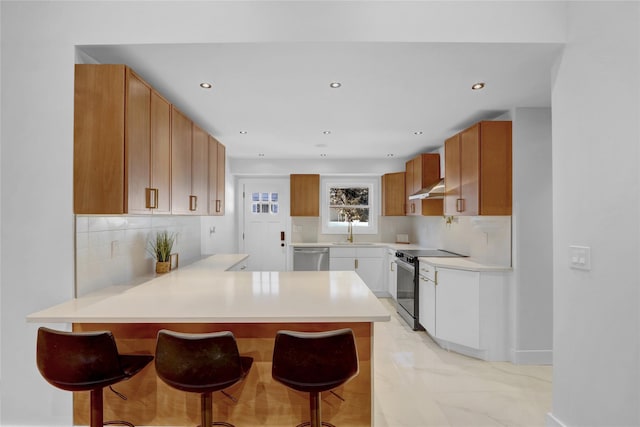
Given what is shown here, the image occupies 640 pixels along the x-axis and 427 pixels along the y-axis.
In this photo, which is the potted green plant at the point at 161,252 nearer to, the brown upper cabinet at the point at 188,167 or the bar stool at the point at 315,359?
the brown upper cabinet at the point at 188,167

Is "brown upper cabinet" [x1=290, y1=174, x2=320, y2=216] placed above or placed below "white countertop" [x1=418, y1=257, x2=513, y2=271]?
above

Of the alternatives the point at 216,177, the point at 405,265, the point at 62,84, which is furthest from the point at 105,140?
the point at 405,265

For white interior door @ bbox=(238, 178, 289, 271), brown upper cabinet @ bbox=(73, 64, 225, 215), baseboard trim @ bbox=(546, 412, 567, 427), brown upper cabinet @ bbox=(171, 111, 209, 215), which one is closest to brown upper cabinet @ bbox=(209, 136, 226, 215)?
brown upper cabinet @ bbox=(171, 111, 209, 215)

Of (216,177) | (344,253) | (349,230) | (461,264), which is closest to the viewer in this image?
(461,264)

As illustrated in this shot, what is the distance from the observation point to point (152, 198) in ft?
7.27

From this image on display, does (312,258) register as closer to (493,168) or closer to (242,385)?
(493,168)

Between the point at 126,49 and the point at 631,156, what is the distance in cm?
274

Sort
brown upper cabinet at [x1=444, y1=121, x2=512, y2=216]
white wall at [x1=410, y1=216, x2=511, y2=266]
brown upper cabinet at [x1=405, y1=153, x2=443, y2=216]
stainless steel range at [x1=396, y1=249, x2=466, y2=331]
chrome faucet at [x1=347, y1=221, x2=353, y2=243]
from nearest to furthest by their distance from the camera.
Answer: brown upper cabinet at [x1=444, y1=121, x2=512, y2=216]
white wall at [x1=410, y1=216, x2=511, y2=266]
stainless steel range at [x1=396, y1=249, x2=466, y2=331]
brown upper cabinet at [x1=405, y1=153, x2=443, y2=216]
chrome faucet at [x1=347, y1=221, x2=353, y2=243]

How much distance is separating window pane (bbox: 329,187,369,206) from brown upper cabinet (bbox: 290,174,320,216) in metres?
0.59

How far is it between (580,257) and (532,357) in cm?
175

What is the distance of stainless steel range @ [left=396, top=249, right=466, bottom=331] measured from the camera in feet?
13.2

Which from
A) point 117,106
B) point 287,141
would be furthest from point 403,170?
point 117,106

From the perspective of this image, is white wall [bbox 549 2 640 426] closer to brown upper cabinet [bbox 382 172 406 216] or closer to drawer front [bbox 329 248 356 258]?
brown upper cabinet [bbox 382 172 406 216]

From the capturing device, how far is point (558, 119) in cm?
208
